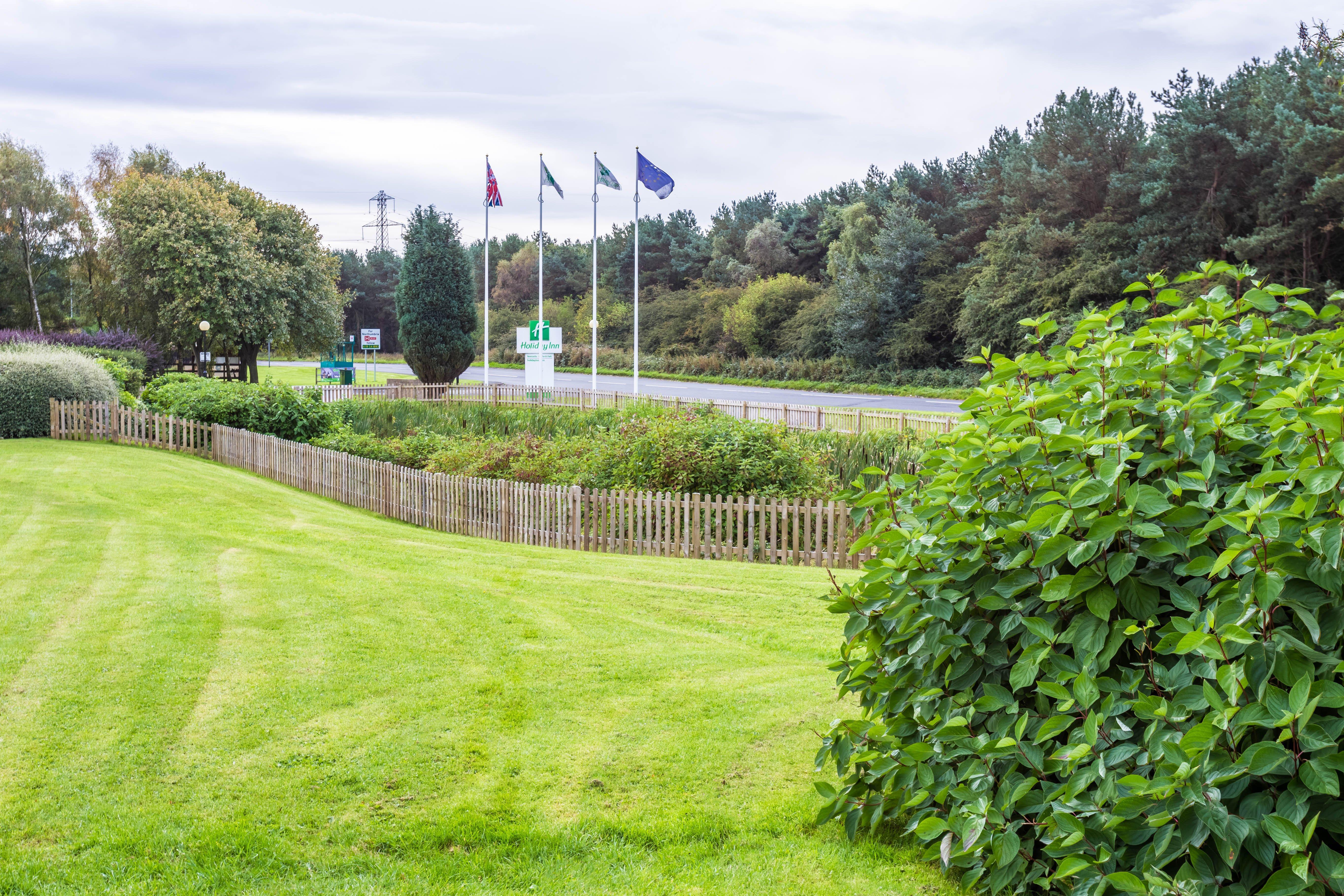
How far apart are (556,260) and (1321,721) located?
83119mm

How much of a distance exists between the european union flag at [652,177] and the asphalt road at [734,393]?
29.6ft

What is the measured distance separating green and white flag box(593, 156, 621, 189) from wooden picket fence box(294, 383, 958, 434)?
686 cm

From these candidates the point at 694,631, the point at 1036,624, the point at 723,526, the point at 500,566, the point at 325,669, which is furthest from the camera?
the point at 723,526

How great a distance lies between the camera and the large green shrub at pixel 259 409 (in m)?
22.0

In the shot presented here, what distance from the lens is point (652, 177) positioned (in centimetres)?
3123

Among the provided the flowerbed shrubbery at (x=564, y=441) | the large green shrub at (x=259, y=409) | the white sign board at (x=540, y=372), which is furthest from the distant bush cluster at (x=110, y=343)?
the white sign board at (x=540, y=372)

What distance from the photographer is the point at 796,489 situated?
13.7 meters

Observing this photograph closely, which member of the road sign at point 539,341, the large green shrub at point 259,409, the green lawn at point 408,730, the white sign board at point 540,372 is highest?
the road sign at point 539,341

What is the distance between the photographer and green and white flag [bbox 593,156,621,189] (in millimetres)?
31703

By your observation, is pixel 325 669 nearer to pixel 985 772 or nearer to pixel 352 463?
pixel 985 772

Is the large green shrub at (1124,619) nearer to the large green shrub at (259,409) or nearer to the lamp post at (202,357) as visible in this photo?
the large green shrub at (259,409)

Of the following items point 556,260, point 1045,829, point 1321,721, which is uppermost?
point 556,260

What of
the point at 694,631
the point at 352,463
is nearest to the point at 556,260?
the point at 352,463

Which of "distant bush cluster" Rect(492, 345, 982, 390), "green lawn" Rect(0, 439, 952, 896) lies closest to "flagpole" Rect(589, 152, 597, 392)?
"distant bush cluster" Rect(492, 345, 982, 390)
